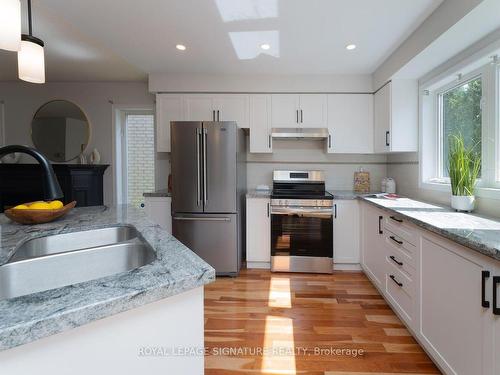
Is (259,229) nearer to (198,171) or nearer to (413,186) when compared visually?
(198,171)

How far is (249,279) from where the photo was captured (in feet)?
9.75

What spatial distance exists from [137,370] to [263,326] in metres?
1.61

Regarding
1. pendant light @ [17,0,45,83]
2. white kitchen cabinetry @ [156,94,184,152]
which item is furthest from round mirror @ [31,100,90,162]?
pendant light @ [17,0,45,83]

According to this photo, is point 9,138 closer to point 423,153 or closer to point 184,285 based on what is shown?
point 184,285

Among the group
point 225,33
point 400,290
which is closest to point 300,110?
point 225,33

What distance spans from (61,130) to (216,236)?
289cm

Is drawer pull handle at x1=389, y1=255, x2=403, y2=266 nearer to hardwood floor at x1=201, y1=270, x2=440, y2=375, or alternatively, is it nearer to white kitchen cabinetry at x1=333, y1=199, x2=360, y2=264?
hardwood floor at x1=201, y1=270, x2=440, y2=375

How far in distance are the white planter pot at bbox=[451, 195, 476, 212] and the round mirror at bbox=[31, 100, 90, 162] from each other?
442 cm

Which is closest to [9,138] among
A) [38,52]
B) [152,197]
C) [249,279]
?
[152,197]

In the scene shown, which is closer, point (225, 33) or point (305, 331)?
point (305, 331)

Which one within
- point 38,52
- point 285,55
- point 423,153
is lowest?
point 423,153

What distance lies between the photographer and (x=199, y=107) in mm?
3471

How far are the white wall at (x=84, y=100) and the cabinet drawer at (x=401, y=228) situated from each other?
343 centimetres

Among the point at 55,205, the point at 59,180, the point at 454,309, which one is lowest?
the point at 454,309
